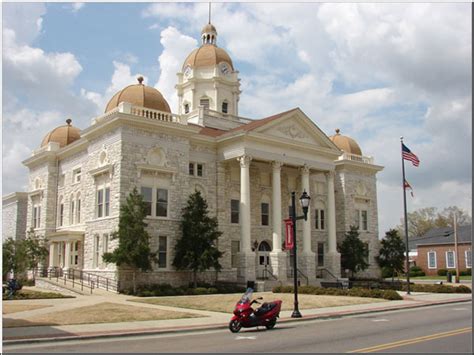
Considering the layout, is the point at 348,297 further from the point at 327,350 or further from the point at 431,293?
the point at 327,350

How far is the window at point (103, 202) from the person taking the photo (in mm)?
38406

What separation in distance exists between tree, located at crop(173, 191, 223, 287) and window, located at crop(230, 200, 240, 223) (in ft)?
19.3

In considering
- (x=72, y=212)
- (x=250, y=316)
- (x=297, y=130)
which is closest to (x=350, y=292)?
(x=250, y=316)

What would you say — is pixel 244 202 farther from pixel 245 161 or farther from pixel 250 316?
pixel 250 316

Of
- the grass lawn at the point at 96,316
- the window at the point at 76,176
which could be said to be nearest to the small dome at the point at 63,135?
the window at the point at 76,176

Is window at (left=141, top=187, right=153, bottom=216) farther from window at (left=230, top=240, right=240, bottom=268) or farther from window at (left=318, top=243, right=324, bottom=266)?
window at (left=318, top=243, right=324, bottom=266)

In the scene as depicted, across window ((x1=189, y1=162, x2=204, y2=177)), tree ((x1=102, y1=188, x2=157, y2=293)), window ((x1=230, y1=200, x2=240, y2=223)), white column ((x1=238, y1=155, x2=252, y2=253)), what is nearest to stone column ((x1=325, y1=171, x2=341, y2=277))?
window ((x1=230, y1=200, x2=240, y2=223))

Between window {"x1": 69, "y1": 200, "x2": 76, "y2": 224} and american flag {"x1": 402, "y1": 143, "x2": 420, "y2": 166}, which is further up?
american flag {"x1": 402, "y1": 143, "x2": 420, "y2": 166}

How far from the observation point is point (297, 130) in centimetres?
4534

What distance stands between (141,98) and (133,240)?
11.5 m

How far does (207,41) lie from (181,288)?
3249 centimetres

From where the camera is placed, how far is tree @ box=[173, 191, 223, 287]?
36.8m

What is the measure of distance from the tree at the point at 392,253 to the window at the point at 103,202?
100 ft

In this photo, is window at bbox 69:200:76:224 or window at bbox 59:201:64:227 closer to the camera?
window at bbox 69:200:76:224
